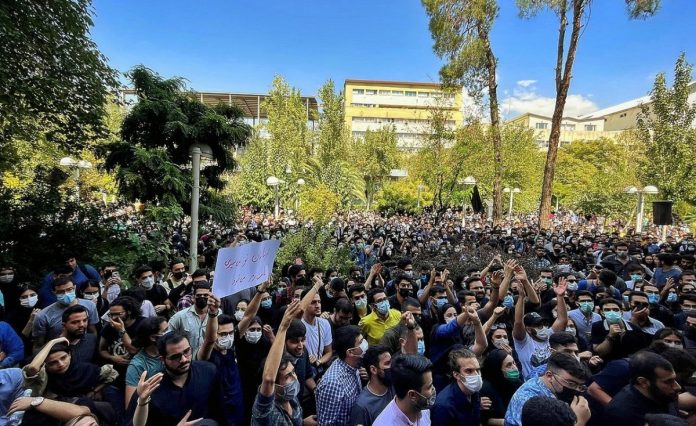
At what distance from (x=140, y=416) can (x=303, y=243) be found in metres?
7.75

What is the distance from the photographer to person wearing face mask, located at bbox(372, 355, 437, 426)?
8.12 feet

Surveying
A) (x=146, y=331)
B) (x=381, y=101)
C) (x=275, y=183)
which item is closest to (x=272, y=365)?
(x=146, y=331)

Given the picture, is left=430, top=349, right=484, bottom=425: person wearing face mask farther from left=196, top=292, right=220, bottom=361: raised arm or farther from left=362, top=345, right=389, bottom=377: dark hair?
left=196, top=292, right=220, bottom=361: raised arm

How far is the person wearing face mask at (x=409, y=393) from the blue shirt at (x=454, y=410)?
422 millimetres

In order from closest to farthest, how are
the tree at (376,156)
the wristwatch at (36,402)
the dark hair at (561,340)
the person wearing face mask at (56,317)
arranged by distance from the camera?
the wristwatch at (36,402) < the dark hair at (561,340) < the person wearing face mask at (56,317) < the tree at (376,156)

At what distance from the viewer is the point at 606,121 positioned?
2938 inches

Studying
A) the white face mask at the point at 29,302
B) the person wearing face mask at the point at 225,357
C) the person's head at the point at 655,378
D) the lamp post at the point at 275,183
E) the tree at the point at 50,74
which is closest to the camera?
the person's head at the point at 655,378

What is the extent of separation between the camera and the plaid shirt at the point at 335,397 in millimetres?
3018

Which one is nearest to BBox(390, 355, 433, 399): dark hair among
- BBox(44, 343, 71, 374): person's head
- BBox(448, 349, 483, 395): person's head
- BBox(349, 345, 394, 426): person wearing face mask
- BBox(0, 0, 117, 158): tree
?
BBox(349, 345, 394, 426): person wearing face mask

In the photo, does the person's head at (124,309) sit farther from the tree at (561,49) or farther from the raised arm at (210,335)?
the tree at (561,49)

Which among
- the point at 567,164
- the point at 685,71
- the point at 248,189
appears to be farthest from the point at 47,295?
the point at 567,164

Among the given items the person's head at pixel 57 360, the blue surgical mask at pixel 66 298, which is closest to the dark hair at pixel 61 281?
the blue surgical mask at pixel 66 298

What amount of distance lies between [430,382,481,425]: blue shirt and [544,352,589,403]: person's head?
0.55 m

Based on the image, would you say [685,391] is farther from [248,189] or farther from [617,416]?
[248,189]
